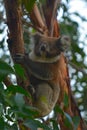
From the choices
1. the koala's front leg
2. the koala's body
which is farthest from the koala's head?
the koala's front leg

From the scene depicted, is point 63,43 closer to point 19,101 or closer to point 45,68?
point 45,68

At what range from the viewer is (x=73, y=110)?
332cm

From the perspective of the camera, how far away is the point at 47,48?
9.12 ft

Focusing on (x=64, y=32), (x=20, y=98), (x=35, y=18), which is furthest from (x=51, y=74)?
(x=20, y=98)

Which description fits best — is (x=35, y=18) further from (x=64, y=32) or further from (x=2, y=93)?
(x=2, y=93)

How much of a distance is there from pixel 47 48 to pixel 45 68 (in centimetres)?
15

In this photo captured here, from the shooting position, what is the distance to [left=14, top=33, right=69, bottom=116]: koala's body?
271 centimetres

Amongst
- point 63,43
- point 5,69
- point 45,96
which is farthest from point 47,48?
point 5,69

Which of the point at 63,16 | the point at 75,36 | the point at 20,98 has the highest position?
the point at 20,98

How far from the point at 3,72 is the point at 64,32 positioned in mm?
2249

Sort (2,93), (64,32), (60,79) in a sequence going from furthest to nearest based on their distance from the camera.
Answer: (64,32) < (60,79) < (2,93)

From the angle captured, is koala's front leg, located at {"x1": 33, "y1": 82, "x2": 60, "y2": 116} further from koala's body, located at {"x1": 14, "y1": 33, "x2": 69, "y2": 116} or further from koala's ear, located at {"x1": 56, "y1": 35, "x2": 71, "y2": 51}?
koala's ear, located at {"x1": 56, "y1": 35, "x2": 71, "y2": 51}

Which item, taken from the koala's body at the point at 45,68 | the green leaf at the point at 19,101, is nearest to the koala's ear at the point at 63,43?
the koala's body at the point at 45,68

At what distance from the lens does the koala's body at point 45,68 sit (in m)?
2.71
